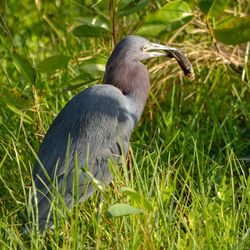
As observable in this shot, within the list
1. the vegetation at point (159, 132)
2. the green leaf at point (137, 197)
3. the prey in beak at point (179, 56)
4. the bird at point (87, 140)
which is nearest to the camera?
the green leaf at point (137, 197)

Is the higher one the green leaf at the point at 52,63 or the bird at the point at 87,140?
the green leaf at the point at 52,63

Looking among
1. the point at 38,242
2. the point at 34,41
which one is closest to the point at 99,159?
the point at 38,242

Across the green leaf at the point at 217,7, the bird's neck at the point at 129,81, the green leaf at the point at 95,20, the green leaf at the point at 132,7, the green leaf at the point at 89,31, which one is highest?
the green leaf at the point at 132,7

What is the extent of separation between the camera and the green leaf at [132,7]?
164 inches

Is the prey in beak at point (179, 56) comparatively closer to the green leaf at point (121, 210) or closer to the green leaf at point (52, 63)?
the green leaf at point (52, 63)

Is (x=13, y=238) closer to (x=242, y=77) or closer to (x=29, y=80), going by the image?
(x=29, y=80)

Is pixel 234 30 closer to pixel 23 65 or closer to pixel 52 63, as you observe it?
pixel 52 63

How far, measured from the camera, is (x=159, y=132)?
4539 mm

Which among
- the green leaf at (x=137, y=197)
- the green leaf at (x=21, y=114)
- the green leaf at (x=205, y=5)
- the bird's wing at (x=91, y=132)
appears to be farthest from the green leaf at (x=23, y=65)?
the green leaf at (x=137, y=197)

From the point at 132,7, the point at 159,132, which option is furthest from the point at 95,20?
the point at 159,132

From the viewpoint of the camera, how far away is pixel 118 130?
3893 mm

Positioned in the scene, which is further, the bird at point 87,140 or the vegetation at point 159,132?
the bird at point 87,140

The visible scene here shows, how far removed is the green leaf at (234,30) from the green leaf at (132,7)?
471 millimetres

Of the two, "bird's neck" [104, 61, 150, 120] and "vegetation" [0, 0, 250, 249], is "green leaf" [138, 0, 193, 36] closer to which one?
"vegetation" [0, 0, 250, 249]
